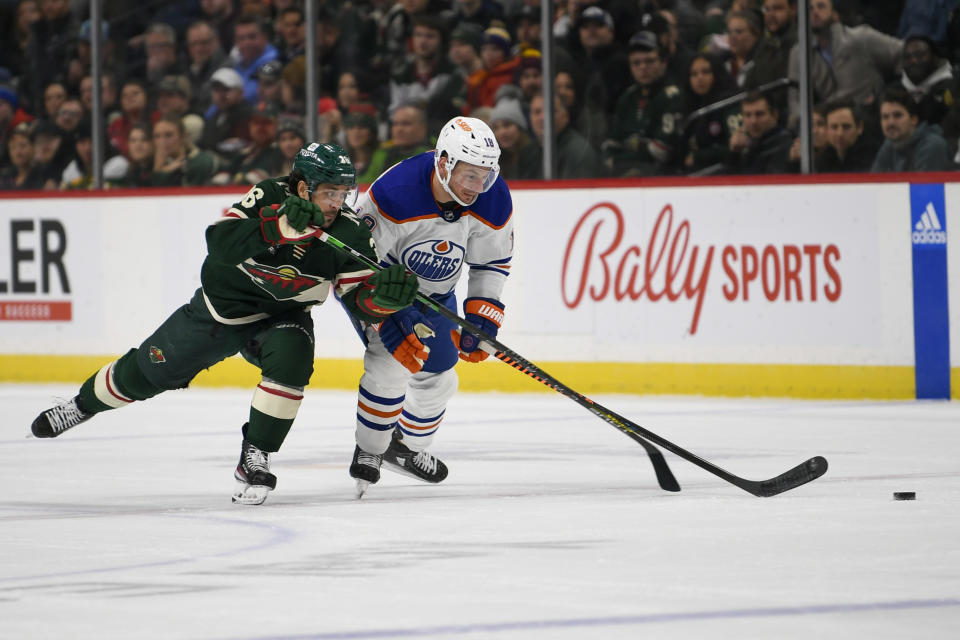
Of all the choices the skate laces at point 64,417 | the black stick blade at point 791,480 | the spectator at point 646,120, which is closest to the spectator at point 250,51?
the spectator at point 646,120

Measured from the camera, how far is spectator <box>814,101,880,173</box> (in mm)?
7945

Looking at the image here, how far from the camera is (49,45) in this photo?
1052cm

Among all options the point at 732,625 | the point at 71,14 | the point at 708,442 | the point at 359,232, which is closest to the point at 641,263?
the point at 708,442

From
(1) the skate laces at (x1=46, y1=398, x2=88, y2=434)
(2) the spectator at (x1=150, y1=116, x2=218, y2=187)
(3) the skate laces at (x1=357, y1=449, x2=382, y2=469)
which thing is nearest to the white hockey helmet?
(3) the skate laces at (x1=357, y1=449, x2=382, y2=469)

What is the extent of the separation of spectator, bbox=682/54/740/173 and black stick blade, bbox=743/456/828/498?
148 inches

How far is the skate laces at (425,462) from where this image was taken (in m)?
5.21

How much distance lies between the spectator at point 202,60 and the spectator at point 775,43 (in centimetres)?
346

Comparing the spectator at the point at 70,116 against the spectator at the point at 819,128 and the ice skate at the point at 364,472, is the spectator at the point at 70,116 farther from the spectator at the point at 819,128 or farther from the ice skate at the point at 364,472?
the ice skate at the point at 364,472

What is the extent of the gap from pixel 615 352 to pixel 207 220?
251 cm

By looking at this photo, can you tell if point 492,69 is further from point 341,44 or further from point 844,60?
point 844,60

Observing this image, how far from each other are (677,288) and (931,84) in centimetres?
153

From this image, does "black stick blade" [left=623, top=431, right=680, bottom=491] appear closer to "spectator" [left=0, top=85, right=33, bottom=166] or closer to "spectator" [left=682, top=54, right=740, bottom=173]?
"spectator" [left=682, top=54, right=740, bottom=173]

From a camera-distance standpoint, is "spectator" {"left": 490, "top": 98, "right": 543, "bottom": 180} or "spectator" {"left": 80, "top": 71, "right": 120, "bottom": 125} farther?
"spectator" {"left": 80, "top": 71, "right": 120, "bottom": 125}

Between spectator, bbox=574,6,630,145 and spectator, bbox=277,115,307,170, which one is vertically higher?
spectator, bbox=574,6,630,145
